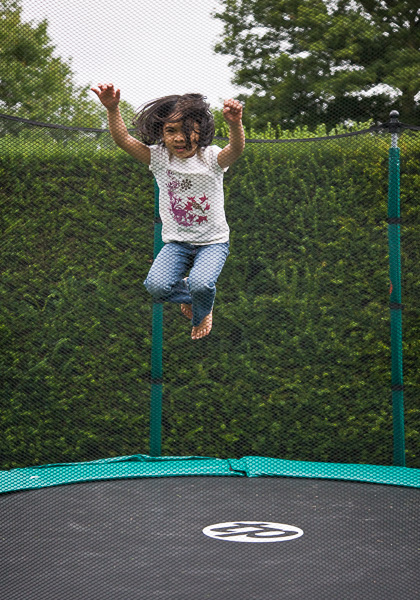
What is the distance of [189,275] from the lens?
2.34 meters

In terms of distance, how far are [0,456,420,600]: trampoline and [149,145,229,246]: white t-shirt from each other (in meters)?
1.02

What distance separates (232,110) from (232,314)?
1.30 m

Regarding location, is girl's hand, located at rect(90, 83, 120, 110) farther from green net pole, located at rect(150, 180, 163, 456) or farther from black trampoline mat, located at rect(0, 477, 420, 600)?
black trampoline mat, located at rect(0, 477, 420, 600)

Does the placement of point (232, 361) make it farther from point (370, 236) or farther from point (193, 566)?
point (193, 566)

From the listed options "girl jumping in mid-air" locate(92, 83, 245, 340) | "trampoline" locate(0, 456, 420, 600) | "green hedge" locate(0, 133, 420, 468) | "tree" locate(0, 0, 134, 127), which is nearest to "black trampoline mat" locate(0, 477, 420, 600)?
"trampoline" locate(0, 456, 420, 600)

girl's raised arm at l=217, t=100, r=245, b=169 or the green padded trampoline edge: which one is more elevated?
girl's raised arm at l=217, t=100, r=245, b=169

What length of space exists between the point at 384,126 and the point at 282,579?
2.08 meters

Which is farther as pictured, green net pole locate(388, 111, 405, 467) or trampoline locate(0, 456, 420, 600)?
green net pole locate(388, 111, 405, 467)

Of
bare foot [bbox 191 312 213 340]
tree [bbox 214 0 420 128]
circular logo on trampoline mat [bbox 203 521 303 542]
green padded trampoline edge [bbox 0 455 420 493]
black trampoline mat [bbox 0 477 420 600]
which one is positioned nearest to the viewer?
black trampoline mat [bbox 0 477 420 600]

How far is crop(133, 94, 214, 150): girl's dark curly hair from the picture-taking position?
2316 mm

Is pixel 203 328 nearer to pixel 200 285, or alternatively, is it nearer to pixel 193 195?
pixel 200 285

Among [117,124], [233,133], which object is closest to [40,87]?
[117,124]

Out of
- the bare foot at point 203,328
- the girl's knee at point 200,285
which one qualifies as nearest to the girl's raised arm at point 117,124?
the girl's knee at point 200,285

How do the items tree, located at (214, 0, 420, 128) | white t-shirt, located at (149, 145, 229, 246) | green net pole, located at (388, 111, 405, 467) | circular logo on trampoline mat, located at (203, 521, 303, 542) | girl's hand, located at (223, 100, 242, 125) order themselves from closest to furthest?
girl's hand, located at (223, 100, 242, 125) → circular logo on trampoline mat, located at (203, 521, 303, 542) → white t-shirt, located at (149, 145, 229, 246) → green net pole, located at (388, 111, 405, 467) → tree, located at (214, 0, 420, 128)
